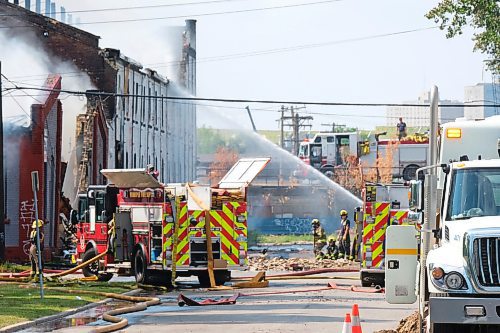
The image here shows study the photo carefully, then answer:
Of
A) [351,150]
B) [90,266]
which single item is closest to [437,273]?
[90,266]

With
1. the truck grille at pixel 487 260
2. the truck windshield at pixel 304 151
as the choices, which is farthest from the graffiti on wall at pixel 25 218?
the truck windshield at pixel 304 151

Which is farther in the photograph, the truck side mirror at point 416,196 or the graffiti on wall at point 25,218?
the graffiti on wall at point 25,218

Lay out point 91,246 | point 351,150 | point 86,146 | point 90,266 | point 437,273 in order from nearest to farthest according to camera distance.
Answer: point 437,273, point 91,246, point 90,266, point 86,146, point 351,150

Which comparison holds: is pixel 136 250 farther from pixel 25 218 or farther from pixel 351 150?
pixel 351 150

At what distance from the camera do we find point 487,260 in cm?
1184

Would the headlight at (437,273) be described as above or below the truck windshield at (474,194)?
below

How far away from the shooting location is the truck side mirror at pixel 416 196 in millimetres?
13479

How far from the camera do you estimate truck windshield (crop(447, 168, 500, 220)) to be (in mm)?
12961

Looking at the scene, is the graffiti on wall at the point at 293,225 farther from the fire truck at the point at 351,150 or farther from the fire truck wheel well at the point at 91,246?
the fire truck wheel well at the point at 91,246

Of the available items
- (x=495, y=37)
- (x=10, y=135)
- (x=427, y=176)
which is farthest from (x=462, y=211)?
(x=10, y=135)

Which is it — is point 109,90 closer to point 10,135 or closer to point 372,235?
point 10,135

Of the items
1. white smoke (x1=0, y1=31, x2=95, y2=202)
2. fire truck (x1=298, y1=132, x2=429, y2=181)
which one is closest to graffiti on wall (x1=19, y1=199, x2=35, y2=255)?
white smoke (x1=0, y1=31, x2=95, y2=202)

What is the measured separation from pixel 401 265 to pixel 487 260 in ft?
10.1

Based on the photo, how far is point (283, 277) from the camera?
30.2m
